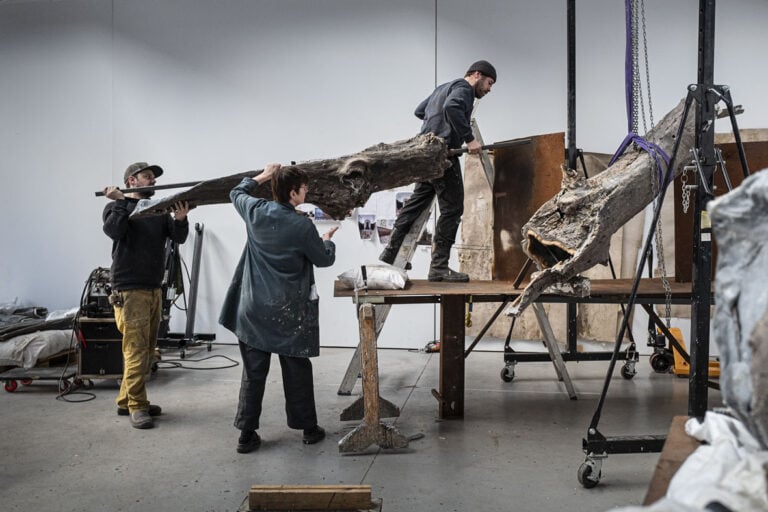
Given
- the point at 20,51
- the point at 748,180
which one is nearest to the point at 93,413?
the point at 748,180

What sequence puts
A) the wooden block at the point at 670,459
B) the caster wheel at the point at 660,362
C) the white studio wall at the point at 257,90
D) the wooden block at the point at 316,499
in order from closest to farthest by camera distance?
the wooden block at the point at 670,459 < the wooden block at the point at 316,499 < the caster wheel at the point at 660,362 < the white studio wall at the point at 257,90

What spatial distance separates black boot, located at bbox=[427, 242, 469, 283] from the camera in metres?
4.73

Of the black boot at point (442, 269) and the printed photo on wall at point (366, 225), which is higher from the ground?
the printed photo on wall at point (366, 225)

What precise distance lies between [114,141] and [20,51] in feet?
5.64

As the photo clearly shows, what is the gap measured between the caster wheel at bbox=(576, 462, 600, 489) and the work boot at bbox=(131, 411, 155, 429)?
9.28 ft

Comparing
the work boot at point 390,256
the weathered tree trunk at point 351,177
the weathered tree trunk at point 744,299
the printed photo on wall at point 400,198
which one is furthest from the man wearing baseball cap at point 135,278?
the weathered tree trunk at point 744,299

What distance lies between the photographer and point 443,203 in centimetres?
458

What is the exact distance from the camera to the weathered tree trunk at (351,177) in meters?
4.05

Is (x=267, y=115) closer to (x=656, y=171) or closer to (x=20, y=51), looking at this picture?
(x=20, y=51)

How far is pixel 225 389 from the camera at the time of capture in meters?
5.42

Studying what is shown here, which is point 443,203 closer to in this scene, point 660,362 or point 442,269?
point 442,269

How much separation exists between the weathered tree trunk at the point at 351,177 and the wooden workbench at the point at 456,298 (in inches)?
24.1

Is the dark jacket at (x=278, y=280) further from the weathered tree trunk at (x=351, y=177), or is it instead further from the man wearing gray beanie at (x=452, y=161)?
the man wearing gray beanie at (x=452, y=161)

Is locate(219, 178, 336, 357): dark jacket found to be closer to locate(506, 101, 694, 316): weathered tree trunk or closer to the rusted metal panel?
locate(506, 101, 694, 316): weathered tree trunk
